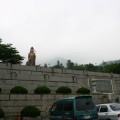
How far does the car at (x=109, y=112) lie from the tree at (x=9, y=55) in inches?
772

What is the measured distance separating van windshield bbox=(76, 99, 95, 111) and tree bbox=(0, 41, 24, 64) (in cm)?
2080

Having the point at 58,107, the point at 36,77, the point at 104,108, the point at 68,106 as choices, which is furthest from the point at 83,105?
the point at 36,77

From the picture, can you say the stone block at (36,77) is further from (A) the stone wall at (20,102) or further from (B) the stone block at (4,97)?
(B) the stone block at (4,97)

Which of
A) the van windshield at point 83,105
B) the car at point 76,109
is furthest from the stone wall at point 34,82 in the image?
the van windshield at point 83,105

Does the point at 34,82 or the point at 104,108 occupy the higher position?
the point at 34,82

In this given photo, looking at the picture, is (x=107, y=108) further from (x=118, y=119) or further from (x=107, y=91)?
(x=107, y=91)

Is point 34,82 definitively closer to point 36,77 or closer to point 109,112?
point 36,77

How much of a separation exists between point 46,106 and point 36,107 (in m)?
1.16

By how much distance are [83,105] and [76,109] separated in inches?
25.2

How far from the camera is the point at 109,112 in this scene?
18312mm

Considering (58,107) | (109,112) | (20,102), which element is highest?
(20,102)

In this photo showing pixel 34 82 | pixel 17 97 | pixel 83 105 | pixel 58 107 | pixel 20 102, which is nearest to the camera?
pixel 83 105

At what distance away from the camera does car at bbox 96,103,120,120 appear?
17.8 metres

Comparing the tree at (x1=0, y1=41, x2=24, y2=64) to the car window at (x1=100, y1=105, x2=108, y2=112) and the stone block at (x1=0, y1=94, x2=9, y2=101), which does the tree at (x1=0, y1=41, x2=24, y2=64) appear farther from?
the car window at (x1=100, y1=105, x2=108, y2=112)
